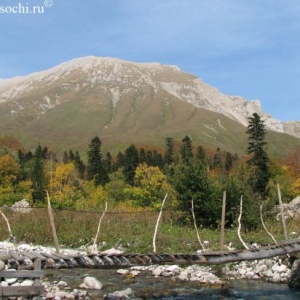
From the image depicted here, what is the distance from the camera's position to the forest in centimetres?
3089

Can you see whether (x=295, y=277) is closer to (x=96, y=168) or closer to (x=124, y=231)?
(x=124, y=231)

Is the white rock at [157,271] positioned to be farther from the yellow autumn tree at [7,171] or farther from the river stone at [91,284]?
the yellow autumn tree at [7,171]

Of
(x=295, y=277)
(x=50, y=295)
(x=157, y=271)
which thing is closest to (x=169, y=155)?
(x=157, y=271)

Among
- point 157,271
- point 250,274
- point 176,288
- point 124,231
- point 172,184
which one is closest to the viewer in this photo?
point 176,288

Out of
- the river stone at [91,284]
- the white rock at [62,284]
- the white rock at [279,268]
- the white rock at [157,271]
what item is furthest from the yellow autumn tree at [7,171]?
the white rock at [279,268]

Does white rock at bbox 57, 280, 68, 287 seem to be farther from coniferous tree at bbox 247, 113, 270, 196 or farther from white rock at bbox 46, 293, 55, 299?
coniferous tree at bbox 247, 113, 270, 196

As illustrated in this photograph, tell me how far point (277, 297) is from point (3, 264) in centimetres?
901

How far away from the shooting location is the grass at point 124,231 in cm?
2387

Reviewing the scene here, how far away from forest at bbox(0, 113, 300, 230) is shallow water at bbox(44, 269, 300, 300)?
1083 cm

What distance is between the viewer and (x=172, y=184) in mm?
33656

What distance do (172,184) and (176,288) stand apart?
17.2 m

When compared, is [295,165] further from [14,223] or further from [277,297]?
[277,297]

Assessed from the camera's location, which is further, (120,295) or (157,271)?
(157,271)

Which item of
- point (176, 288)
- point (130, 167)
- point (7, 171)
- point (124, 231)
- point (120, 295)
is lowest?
point (176, 288)
